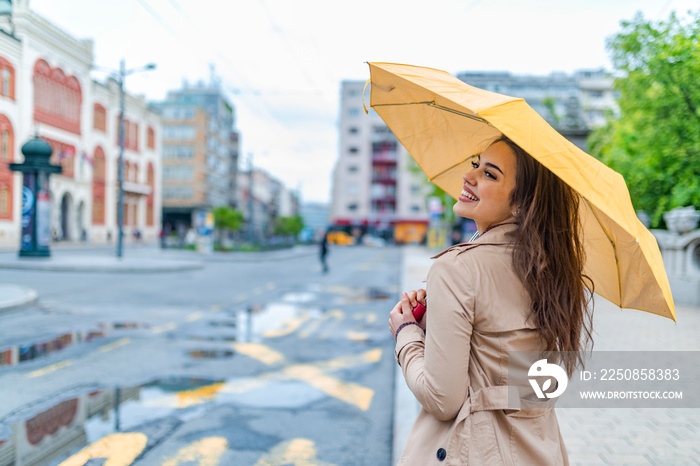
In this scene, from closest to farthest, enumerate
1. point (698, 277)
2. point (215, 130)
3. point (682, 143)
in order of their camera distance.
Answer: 1. point (682, 143)
2. point (698, 277)
3. point (215, 130)

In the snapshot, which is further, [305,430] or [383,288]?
[383,288]

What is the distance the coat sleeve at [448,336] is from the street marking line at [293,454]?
105 inches

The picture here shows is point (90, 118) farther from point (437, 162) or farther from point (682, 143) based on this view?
point (437, 162)

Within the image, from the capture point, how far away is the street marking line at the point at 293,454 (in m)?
3.84

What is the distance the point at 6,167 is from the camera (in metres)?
18.1

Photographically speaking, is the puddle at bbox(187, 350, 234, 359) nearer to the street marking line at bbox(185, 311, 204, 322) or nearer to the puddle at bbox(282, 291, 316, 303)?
the street marking line at bbox(185, 311, 204, 322)

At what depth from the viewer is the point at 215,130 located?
81.5 m

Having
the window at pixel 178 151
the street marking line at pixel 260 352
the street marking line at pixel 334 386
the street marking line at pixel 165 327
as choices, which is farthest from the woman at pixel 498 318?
the window at pixel 178 151

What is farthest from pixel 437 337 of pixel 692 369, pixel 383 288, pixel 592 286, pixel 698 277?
pixel 383 288

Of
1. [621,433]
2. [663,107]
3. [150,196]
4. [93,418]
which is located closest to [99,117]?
[663,107]

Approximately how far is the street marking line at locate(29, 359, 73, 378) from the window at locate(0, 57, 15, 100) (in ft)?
30.8

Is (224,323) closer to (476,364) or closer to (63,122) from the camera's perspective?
(476,364)

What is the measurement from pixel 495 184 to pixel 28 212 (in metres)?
21.4

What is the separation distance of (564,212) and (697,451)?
313cm
